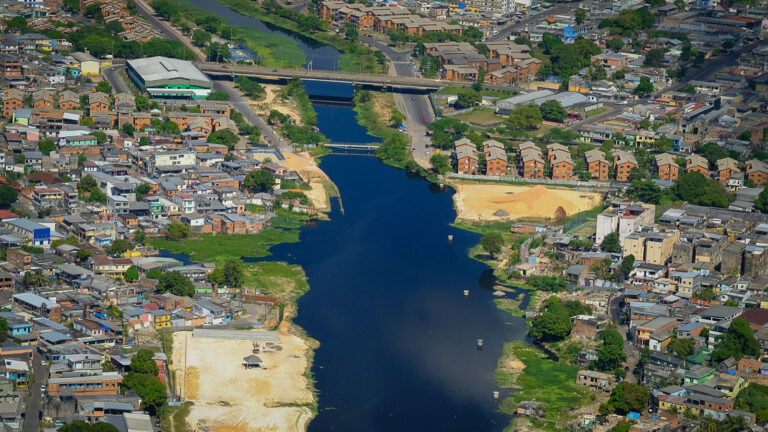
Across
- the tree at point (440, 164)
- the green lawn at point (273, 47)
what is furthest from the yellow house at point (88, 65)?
the tree at point (440, 164)

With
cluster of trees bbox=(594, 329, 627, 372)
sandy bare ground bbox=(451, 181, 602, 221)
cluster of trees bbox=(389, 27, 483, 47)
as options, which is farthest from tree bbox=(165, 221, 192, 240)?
cluster of trees bbox=(389, 27, 483, 47)

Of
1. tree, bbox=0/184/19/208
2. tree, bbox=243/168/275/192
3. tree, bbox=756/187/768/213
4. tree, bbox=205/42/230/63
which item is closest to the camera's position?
tree, bbox=0/184/19/208

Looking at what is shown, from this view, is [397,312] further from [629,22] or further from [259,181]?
[629,22]

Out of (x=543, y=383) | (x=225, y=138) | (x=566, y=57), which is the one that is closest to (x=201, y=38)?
(x=566, y=57)

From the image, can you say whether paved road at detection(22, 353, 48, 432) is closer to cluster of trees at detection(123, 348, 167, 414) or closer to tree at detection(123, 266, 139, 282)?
cluster of trees at detection(123, 348, 167, 414)

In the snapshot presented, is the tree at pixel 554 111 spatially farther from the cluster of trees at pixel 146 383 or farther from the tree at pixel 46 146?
the cluster of trees at pixel 146 383

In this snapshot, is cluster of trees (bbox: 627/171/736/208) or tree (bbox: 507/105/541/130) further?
tree (bbox: 507/105/541/130)

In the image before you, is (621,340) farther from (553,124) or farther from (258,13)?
(258,13)
